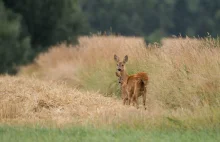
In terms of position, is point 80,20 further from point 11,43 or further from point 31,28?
point 11,43

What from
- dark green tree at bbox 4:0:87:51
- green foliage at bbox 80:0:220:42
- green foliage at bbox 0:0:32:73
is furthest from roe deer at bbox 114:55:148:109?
green foliage at bbox 80:0:220:42

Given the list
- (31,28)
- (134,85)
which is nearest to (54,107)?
(134,85)

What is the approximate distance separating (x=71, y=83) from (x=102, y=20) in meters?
41.2

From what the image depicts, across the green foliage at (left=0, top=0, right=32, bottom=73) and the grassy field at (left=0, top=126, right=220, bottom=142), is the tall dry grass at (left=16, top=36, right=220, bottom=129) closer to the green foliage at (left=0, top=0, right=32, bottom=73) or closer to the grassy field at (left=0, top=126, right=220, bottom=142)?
the grassy field at (left=0, top=126, right=220, bottom=142)

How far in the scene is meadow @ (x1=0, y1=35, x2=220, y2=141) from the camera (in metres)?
10.8

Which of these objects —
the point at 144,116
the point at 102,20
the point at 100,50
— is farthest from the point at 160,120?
the point at 102,20

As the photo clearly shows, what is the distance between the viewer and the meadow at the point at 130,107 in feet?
35.3

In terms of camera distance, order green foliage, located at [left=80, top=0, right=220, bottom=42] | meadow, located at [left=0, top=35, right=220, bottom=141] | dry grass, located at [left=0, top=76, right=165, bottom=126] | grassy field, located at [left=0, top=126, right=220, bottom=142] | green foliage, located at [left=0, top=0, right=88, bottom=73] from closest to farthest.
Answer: grassy field, located at [left=0, top=126, right=220, bottom=142]
meadow, located at [left=0, top=35, right=220, bottom=141]
dry grass, located at [left=0, top=76, right=165, bottom=126]
green foliage, located at [left=0, top=0, right=88, bottom=73]
green foliage, located at [left=80, top=0, right=220, bottom=42]

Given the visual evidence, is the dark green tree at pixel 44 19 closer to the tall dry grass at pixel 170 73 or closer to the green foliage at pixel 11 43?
the green foliage at pixel 11 43

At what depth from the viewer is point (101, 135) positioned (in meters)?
10.2

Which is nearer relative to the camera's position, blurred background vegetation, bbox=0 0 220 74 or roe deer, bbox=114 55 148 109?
roe deer, bbox=114 55 148 109

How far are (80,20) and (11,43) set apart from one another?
949 cm

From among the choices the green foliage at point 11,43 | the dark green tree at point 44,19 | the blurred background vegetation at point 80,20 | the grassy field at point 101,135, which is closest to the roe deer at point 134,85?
the blurred background vegetation at point 80,20

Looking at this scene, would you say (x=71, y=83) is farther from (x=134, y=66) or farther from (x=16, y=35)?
(x=16, y=35)
